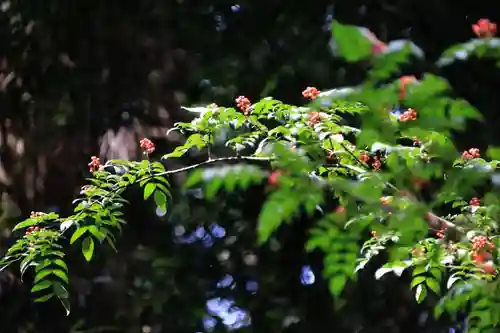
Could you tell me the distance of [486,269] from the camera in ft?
3.26

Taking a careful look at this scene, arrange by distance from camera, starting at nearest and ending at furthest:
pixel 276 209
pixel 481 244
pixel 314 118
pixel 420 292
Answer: pixel 276 209
pixel 481 244
pixel 314 118
pixel 420 292

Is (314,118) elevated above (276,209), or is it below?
below

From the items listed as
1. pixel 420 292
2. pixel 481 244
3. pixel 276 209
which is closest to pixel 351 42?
pixel 276 209

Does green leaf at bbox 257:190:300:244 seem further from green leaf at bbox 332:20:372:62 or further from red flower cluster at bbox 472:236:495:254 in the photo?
red flower cluster at bbox 472:236:495:254

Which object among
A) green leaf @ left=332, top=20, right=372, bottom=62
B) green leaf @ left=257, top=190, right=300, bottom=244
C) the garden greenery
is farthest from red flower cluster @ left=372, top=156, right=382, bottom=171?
green leaf @ left=332, top=20, right=372, bottom=62

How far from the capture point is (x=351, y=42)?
25.3 inches

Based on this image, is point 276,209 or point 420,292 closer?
point 276,209

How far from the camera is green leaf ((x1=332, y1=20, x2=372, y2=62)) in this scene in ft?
2.10

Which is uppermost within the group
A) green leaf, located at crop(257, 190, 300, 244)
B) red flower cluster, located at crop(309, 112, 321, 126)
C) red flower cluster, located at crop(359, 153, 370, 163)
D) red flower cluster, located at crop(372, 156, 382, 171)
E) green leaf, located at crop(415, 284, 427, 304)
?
green leaf, located at crop(257, 190, 300, 244)

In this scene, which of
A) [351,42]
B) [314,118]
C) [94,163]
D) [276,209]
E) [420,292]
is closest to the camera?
[351,42]

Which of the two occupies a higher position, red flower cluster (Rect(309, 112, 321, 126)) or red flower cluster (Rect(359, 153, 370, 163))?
→ red flower cluster (Rect(309, 112, 321, 126))

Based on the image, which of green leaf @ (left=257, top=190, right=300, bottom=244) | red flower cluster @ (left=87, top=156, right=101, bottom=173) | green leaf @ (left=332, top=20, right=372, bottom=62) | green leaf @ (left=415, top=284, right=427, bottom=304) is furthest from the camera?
red flower cluster @ (left=87, top=156, right=101, bottom=173)

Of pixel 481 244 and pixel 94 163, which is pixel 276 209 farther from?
pixel 94 163

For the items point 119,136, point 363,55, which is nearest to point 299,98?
point 119,136
